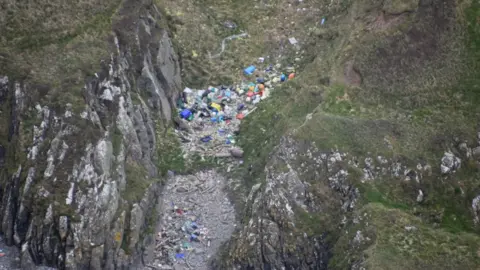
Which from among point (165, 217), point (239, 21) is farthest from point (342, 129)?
point (239, 21)

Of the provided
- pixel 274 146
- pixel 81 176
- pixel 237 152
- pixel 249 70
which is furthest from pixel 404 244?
pixel 249 70

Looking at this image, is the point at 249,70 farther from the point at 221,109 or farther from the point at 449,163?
the point at 449,163

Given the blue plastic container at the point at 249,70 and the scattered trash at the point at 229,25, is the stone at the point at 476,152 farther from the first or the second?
the scattered trash at the point at 229,25

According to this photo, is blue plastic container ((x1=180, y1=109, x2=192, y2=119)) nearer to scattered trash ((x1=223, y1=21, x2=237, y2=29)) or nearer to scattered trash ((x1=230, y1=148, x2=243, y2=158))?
scattered trash ((x1=230, y1=148, x2=243, y2=158))

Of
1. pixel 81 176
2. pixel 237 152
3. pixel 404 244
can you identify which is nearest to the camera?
pixel 404 244

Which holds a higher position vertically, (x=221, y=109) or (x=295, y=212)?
(x=221, y=109)

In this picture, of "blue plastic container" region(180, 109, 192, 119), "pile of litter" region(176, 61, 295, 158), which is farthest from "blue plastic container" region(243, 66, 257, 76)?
"blue plastic container" region(180, 109, 192, 119)
